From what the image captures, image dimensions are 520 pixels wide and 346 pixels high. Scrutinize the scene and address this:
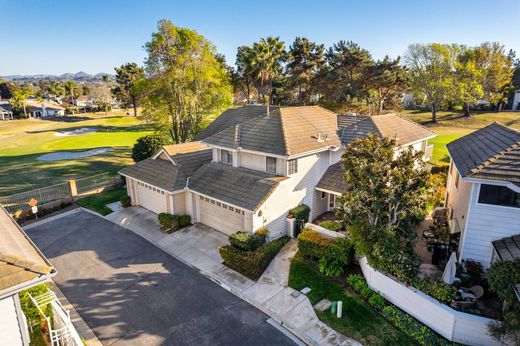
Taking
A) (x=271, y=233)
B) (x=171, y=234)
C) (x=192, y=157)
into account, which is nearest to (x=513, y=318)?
(x=271, y=233)

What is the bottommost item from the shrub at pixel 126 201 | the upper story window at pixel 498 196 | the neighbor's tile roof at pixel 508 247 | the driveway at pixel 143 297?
the driveway at pixel 143 297

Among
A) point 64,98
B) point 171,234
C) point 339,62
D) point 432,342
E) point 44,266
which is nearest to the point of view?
point 44,266

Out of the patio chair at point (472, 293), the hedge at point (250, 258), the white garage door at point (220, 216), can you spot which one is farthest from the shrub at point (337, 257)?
the white garage door at point (220, 216)

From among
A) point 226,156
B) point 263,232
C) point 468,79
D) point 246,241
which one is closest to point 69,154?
point 226,156

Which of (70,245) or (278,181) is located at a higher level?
(278,181)

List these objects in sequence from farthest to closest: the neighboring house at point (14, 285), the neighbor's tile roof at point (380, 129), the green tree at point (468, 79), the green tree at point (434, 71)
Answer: the green tree at point (434, 71)
the green tree at point (468, 79)
the neighbor's tile roof at point (380, 129)
the neighboring house at point (14, 285)

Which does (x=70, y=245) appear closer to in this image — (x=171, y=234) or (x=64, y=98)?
(x=171, y=234)

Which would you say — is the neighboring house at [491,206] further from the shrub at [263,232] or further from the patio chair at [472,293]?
the shrub at [263,232]
